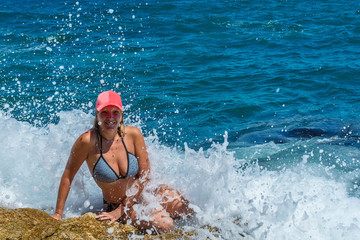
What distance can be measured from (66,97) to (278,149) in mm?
4501

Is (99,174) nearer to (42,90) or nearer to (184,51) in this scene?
(42,90)

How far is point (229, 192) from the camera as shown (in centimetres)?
490

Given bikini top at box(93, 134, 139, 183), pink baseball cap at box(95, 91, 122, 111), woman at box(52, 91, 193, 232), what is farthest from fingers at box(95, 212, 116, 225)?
pink baseball cap at box(95, 91, 122, 111)

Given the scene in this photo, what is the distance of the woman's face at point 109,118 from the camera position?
4.24 metres

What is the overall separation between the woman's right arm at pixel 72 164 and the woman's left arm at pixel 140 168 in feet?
1.42

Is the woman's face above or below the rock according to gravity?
above

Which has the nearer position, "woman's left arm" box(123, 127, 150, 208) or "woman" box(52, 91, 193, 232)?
"woman" box(52, 91, 193, 232)

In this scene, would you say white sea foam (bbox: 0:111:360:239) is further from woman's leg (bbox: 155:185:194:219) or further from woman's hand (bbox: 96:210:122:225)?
woman's hand (bbox: 96:210:122:225)

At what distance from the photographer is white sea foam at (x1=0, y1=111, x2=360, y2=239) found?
4.63 meters

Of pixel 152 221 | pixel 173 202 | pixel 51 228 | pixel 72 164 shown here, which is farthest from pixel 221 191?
pixel 51 228

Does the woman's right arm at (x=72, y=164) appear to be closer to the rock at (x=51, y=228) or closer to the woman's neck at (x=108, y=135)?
the woman's neck at (x=108, y=135)

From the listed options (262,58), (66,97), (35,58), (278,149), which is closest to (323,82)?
(262,58)

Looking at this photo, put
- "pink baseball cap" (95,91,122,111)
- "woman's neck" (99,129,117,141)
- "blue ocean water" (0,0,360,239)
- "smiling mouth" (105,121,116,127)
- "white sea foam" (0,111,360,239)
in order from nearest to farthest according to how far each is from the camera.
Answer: "pink baseball cap" (95,91,122,111), "smiling mouth" (105,121,116,127), "woman's neck" (99,129,117,141), "white sea foam" (0,111,360,239), "blue ocean water" (0,0,360,239)

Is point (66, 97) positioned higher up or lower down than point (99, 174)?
lower down
